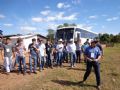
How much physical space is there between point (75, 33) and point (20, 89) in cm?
1675

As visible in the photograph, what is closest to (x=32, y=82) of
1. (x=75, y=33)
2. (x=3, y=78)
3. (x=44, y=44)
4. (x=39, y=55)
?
(x=3, y=78)

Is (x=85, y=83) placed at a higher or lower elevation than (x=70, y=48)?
lower

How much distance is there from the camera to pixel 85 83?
898 centimetres

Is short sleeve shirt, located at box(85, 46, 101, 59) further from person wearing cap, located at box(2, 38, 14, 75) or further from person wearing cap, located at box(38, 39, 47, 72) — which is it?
person wearing cap, located at box(2, 38, 14, 75)

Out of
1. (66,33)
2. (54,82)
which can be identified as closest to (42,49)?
(54,82)

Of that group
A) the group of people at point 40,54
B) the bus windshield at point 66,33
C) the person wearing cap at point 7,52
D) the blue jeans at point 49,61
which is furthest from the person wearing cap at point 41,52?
the bus windshield at point 66,33

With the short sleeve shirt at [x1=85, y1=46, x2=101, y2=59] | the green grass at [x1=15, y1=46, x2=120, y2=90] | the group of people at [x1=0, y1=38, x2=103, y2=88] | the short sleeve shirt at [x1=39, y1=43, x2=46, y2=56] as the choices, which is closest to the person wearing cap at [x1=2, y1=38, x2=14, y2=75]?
the group of people at [x1=0, y1=38, x2=103, y2=88]

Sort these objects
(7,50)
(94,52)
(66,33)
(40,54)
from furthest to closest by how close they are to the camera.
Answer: (66,33), (40,54), (7,50), (94,52)

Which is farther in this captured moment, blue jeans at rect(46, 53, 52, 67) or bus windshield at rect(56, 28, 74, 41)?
bus windshield at rect(56, 28, 74, 41)

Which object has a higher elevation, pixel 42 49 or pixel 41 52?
pixel 42 49

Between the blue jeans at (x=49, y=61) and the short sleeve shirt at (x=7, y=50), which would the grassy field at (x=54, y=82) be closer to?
the short sleeve shirt at (x=7, y=50)

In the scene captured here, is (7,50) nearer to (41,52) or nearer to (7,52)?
(7,52)

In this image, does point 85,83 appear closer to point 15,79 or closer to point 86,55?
point 86,55

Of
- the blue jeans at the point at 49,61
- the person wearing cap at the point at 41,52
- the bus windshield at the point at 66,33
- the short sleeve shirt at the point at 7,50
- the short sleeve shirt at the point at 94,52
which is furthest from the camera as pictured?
the bus windshield at the point at 66,33
